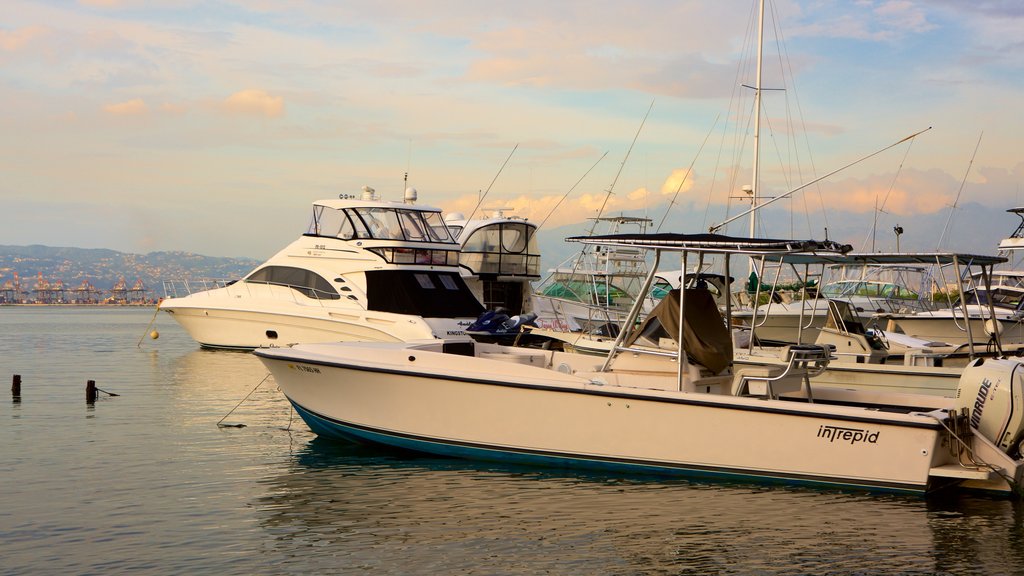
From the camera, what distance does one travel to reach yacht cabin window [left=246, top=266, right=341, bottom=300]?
90.9 feet

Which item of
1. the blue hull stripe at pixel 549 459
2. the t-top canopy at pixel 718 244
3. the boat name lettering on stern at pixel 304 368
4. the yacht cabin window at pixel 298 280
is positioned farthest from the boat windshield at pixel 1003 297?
the boat name lettering on stern at pixel 304 368

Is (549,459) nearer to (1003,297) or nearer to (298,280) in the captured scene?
(298,280)

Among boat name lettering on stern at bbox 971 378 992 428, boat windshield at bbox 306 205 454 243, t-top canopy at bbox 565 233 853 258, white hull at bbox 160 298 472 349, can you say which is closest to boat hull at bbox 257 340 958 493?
boat name lettering on stern at bbox 971 378 992 428

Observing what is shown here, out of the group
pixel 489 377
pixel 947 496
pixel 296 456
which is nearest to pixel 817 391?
pixel 947 496

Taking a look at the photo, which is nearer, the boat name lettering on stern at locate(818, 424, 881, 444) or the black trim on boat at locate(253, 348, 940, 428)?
the black trim on boat at locate(253, 348, 940, 428)

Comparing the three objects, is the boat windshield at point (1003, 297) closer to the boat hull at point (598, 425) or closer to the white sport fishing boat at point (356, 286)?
the white sport fishing boat at point (356, 286)

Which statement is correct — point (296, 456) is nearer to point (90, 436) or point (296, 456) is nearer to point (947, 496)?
point (90, 436)

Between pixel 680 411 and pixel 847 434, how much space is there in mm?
1757

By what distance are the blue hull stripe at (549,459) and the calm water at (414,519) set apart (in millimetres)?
135

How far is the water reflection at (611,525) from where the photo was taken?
8867 millimetres

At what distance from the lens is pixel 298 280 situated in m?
28.4

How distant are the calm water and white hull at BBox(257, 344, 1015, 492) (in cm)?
29

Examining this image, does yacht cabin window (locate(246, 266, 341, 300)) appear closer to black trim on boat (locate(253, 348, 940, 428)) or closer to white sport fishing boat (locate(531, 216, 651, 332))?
white sport fishing boat (locate(531, 216, 651, 332))

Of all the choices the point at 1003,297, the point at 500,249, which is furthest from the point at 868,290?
the point at 500,249
